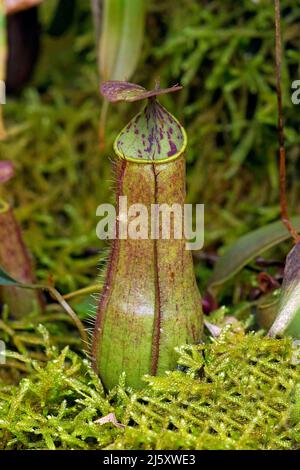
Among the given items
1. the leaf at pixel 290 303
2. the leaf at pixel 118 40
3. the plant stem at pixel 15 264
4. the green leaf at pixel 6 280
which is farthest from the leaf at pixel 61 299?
the leaf at pixel 118 40

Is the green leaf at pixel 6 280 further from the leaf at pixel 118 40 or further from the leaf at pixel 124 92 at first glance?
the leaf at pixel 118 40

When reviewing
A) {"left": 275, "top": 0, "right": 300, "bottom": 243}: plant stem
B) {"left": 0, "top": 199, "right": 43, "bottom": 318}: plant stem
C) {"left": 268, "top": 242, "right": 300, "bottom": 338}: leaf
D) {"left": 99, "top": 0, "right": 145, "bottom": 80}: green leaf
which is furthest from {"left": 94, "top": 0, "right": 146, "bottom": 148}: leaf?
{"left": 268, "top": 242, "right": 300, "bottom": 338}: leaf

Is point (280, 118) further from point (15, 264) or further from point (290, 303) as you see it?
point (15, 264)

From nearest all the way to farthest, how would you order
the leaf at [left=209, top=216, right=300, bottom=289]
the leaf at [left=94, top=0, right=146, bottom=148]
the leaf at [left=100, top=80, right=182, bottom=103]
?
the leaf at [left=100, top=80, right=182, bottom=103]
the leaf at [left=209, top=216, right=300, bottom=289]
the leaf at [left=94, top=0, right=146, bottom=148]

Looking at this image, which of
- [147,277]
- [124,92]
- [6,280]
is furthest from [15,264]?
[124,92]

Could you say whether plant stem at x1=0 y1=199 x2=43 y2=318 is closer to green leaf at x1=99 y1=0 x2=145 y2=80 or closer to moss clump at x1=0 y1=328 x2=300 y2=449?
moss clump at x1=0 y1=328 x2=300 y2=449

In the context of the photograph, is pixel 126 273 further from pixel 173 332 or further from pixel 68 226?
pixel 68 226
